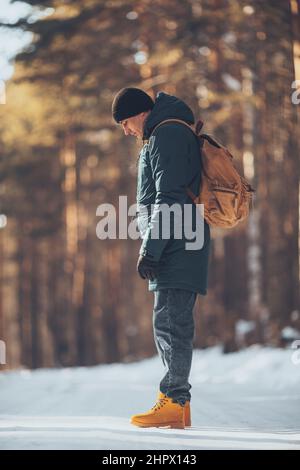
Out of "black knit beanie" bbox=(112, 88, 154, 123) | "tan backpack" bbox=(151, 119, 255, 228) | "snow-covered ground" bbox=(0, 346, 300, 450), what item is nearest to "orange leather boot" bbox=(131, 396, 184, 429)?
"snow-covered ground" bbox=(0, 346, 300, 450)

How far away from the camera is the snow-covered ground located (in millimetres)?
5758

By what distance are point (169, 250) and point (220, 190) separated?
1.78 feet

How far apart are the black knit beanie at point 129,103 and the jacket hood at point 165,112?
0.29ft

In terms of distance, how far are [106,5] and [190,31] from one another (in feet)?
5.93

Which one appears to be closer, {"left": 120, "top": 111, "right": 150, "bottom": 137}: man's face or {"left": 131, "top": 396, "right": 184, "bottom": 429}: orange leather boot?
{"left": 131, "top": 396, "right": 184, "bottom": 429}: orange leather boot

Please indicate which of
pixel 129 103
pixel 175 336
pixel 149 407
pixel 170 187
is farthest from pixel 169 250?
pixel 149 407

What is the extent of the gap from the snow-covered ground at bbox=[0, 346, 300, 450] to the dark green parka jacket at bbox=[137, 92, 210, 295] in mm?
1072

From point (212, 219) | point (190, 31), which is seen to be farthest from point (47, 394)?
point (190, 31)

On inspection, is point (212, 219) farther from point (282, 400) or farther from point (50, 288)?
point (50, 288)

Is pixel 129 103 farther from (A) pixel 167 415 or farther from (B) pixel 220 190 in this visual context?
(A) pixel 167 415

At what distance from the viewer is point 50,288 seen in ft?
99.2

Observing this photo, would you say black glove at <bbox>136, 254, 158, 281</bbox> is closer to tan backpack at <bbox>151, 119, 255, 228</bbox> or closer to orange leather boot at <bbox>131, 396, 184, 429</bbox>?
tan backpack at <bbox>151, 119, 255, 228</bbox>
